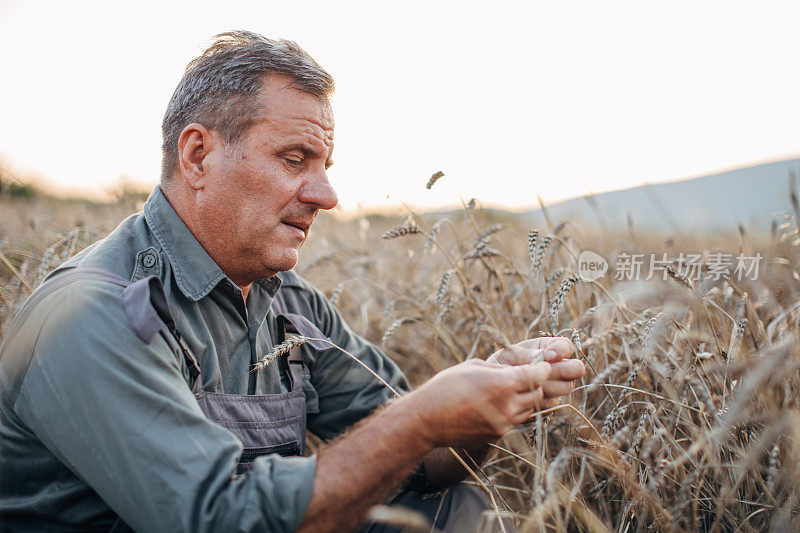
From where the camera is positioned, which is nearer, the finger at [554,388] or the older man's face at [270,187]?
the finger at [554,388]

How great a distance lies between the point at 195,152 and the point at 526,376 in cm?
141

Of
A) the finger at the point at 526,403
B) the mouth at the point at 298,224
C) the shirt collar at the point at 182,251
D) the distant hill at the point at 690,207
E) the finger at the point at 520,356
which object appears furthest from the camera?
the distant hill at the point at 690,207

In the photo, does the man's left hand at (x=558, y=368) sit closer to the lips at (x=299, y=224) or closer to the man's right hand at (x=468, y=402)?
the man's right hand at (x=468, y=402)

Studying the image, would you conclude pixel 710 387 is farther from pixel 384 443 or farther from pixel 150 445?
pixel 150 445

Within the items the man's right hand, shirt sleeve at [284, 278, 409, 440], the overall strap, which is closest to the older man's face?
the overall strap

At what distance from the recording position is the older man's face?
1823 mm

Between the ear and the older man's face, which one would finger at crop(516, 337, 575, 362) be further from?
the ear

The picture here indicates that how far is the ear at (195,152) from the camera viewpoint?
184cm

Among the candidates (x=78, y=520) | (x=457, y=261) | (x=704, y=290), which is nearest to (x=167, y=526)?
(x=78, y=520)

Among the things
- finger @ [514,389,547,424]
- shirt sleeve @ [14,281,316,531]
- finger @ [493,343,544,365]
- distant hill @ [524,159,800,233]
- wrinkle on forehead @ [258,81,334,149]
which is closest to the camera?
shirt sleeve @ [14,281,316,531]

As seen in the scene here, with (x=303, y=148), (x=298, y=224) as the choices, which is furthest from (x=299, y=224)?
(x=303, y=148)

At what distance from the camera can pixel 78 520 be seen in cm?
143

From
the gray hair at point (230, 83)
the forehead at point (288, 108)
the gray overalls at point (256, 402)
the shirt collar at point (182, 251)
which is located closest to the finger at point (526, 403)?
the gray overalls at point (256, 402)

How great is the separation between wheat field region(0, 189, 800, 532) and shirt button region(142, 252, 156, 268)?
3.00 ft
